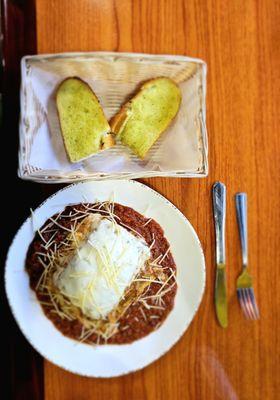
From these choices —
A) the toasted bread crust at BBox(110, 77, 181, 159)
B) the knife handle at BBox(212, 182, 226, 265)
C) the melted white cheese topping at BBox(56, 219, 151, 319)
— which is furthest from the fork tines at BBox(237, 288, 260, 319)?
the toasted bread crust at BBox(110, 77, 181, 159)

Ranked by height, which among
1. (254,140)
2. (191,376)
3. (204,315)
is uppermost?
(254,140)

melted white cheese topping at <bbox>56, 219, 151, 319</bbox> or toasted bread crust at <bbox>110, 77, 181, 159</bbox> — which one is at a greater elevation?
toasted bread crust at <bbox>110, 77, 181, 159</bbox>

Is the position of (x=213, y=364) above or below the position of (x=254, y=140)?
below

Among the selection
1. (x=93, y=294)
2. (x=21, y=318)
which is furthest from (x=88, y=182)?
(x=21, y=318)

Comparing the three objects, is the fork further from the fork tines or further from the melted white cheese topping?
the melted white cheese topping

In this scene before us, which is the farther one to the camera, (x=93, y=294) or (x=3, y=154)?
(x=3, y=154)

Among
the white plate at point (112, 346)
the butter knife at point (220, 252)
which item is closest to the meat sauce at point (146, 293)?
the white plate at point (112, 346)

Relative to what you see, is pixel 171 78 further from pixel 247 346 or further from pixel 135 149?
pixel 247 346
